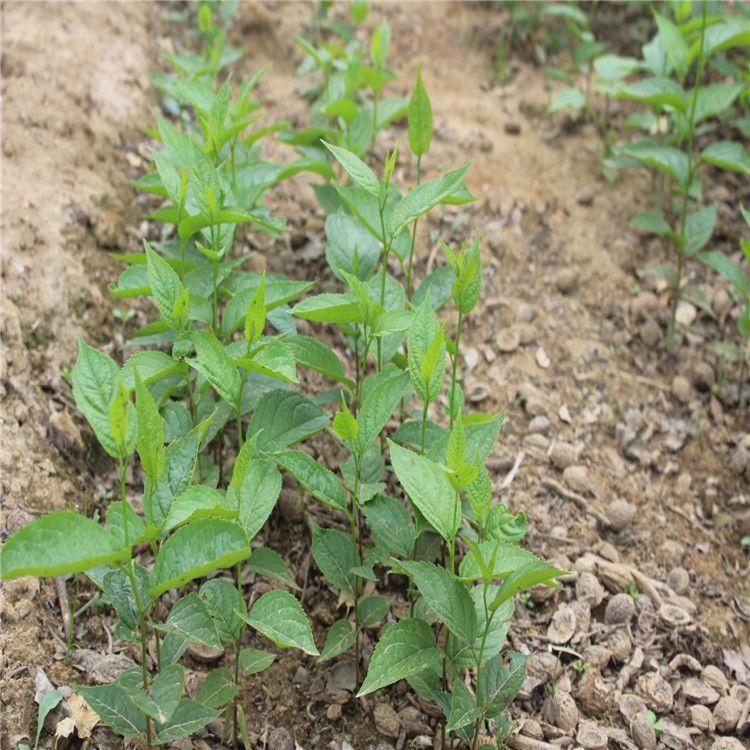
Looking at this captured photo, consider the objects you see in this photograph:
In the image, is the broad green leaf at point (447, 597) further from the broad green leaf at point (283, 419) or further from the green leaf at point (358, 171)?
the green leaf at point (358, 171)

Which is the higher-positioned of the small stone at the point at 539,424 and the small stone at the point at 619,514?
the small stone at the point at 539,424

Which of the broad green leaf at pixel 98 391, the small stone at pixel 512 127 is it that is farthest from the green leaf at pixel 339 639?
the small stone at pixel 512 127

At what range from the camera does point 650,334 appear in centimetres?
333

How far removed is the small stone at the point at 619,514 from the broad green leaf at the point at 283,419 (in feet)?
4.19

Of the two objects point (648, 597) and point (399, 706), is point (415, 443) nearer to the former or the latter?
point (399, 706)

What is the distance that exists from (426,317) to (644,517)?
56.8 inches

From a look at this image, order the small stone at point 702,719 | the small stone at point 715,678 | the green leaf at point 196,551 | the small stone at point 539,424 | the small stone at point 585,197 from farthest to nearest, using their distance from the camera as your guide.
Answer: the small stone at point 585,197, the small stone at point 539,424, the small stone at point 715,678, the small stone at point 702,719, the green leaf at point 196,551

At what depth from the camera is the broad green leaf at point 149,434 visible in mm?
1564

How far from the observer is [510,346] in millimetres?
3188

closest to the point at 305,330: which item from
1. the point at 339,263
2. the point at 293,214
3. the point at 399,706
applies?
the point at 339,263

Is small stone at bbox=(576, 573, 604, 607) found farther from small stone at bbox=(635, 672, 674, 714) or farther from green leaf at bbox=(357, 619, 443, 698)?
green leaf at bbox=(357, 619, 443, 698)

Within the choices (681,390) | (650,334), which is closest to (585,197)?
(650,334)

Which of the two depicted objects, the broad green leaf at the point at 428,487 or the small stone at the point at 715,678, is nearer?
the broad green leaf at the point at 428,487

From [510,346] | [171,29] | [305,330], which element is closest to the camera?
[305,330]
